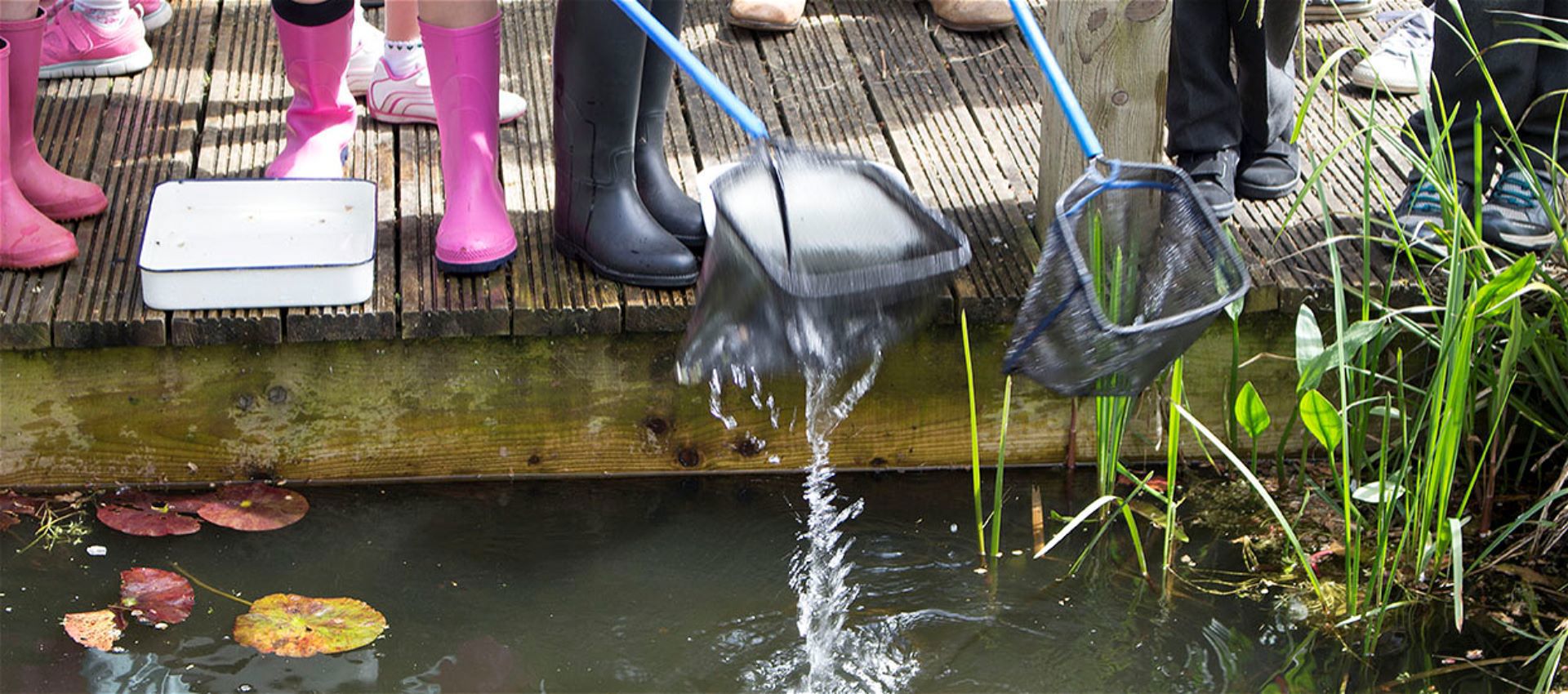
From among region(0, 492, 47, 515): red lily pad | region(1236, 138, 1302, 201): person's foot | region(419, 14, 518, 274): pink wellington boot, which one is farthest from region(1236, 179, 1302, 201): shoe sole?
region(0, 492, 47, 515): red lily pad

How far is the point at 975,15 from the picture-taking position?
12.5ft

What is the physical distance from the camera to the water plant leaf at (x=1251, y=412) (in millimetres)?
2605

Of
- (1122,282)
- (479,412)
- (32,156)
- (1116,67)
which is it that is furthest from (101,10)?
(1122,282)

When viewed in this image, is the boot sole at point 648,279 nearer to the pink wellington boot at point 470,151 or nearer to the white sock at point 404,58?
the pink wellington boot at point 470,151

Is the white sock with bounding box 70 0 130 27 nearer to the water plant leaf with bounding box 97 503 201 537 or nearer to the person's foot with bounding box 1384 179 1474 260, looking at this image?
the water plant leaf with bounding box 97 503 201 537

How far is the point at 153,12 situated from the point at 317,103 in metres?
0.94

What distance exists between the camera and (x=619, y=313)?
2771 millimetres

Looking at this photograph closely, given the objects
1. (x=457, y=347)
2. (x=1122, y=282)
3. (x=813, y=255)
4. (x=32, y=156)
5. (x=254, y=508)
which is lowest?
(x=254, y=508)

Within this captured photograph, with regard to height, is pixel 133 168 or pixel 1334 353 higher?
pixel 1334 353

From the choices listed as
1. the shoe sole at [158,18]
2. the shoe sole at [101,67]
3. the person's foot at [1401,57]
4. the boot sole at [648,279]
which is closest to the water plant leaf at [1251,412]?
the boot sole at [648,279]

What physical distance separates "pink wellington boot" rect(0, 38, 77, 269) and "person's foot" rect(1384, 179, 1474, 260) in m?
2.31

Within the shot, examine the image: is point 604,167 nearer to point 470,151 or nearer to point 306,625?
point 470,151

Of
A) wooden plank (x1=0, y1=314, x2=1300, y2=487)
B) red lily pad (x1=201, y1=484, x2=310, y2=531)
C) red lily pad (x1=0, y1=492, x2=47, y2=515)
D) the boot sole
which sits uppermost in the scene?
the boot sole

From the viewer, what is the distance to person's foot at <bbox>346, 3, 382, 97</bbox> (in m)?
3.52
